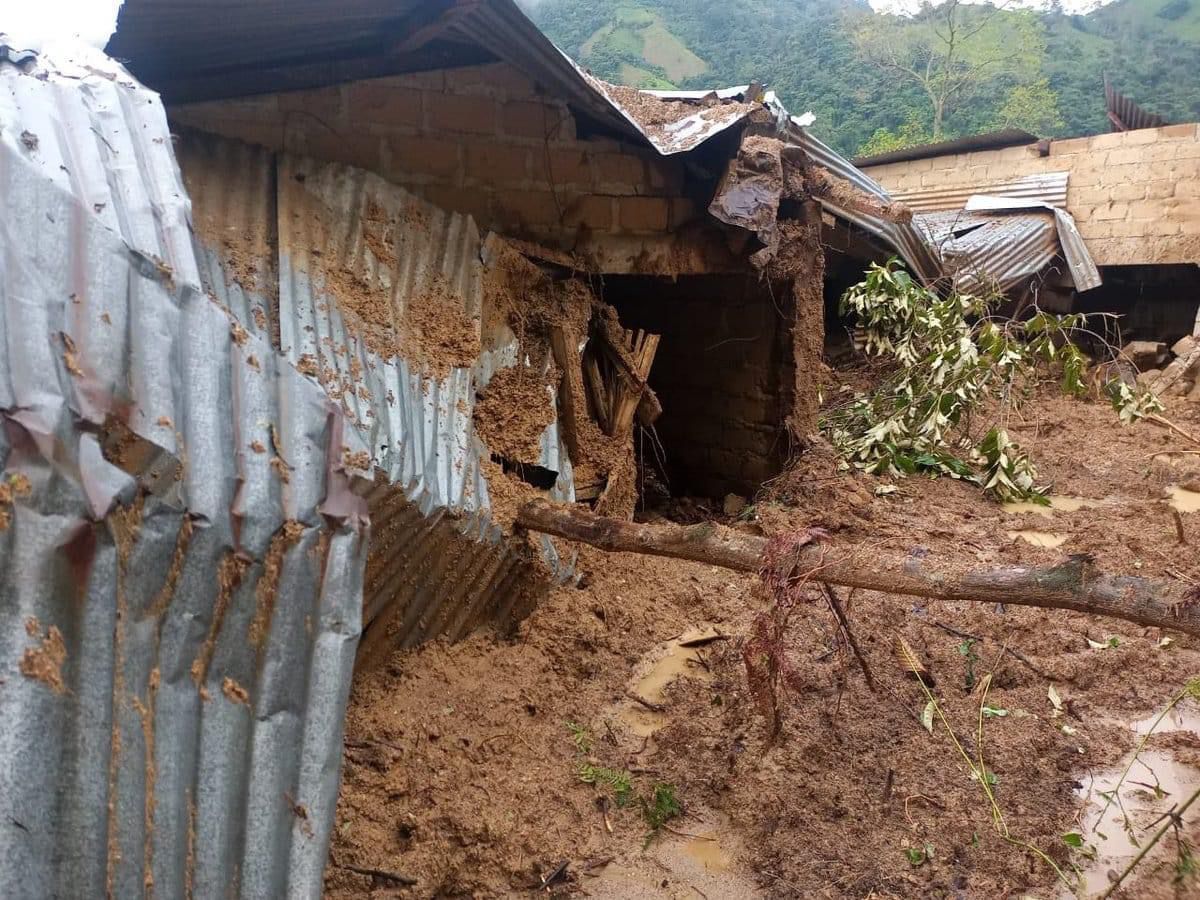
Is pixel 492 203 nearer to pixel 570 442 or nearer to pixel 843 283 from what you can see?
pixel 570 442

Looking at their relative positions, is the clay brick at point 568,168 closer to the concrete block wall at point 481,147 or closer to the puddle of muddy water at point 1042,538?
the concrete block wall at point 481,147

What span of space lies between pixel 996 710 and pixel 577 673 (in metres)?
1.79

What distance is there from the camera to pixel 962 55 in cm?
2972

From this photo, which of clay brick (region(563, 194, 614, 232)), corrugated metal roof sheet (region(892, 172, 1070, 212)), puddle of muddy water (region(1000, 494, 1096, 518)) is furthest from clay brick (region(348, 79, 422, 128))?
corrugated metal roof sheet (region(892, 172, 1070, 212))

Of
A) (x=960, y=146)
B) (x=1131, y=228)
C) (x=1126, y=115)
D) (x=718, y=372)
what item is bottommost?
(x=718, y=372)

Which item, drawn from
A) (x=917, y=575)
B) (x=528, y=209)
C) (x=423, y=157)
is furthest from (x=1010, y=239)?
(x=917, y=575)

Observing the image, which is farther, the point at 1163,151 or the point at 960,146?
the point at 960,146

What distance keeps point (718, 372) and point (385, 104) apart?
11.3ft

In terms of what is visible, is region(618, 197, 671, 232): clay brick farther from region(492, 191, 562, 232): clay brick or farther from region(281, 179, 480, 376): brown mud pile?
region(281, 179, 480, 376): brown mud pile

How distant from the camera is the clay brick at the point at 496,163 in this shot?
4434mm

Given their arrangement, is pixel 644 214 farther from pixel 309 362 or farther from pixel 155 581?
pixel 155 581

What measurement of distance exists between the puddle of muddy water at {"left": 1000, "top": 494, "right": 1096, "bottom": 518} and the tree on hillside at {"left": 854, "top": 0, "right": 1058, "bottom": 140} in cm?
2431

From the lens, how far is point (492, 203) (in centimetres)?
455

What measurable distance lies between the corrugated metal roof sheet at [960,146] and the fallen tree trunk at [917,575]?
1348cm
